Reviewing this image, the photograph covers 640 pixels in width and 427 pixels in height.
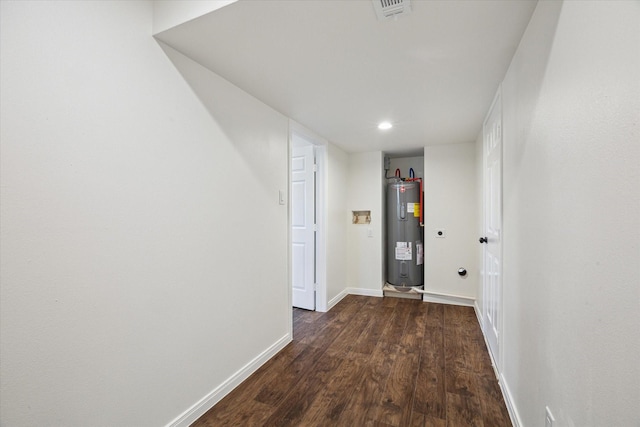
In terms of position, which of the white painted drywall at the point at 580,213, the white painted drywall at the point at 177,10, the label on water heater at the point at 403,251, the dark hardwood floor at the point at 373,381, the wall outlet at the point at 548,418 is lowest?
the dark hardwood floor at the point at 373,381

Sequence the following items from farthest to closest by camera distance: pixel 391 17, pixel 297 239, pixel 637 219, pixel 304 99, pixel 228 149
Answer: pixel 297 239, pixel 304 99, pixel 228 149, pixel 391 17, pixel 637 219

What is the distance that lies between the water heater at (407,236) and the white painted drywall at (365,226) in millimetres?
224

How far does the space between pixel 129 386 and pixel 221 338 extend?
0.60m

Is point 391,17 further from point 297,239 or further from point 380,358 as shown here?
point 297,239

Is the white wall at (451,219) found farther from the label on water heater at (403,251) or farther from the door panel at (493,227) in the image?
the door panel at (493,227)

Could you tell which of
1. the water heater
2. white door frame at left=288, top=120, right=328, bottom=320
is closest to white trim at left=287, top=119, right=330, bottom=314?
white door frame at left=288, top=120, right=328, bottom=320

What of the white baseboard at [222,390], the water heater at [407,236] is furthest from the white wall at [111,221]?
the water heater at [407,236]

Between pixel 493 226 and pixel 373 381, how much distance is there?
5.05ft

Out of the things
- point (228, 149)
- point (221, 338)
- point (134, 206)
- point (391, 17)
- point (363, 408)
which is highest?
point (391, 17)

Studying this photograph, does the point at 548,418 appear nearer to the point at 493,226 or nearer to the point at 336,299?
the point at 493,226

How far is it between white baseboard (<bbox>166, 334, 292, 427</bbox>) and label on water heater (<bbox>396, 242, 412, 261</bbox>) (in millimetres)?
2254

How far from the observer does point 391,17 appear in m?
1.30

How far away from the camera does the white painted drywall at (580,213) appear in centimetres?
63

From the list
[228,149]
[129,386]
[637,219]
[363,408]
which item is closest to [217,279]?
[129,386]
